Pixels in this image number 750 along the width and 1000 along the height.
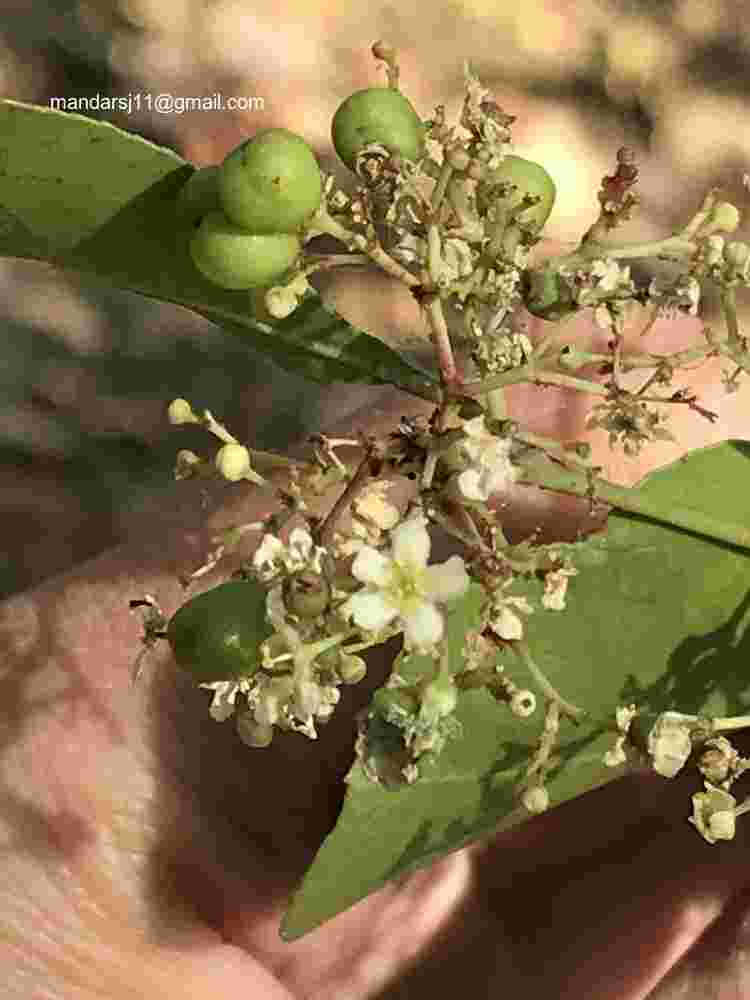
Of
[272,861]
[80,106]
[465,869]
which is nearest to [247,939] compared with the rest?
[272,861]

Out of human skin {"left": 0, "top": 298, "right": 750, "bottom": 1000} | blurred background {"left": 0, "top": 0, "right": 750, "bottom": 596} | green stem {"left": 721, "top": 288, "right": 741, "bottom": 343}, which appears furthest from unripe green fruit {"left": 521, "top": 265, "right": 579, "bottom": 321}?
blurred background {"left": 0, "top": 0, "right": 750, "bottom": 596}

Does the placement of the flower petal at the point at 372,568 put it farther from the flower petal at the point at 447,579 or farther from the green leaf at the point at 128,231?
the green leaf at the point at 128,231

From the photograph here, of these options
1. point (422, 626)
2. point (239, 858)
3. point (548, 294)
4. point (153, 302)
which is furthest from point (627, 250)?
point (153, 302)

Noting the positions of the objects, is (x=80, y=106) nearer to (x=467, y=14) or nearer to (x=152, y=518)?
(x=467, y=14)

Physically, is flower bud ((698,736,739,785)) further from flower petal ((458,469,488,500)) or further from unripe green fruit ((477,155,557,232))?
unripe green fruit ((477,155,557,232))

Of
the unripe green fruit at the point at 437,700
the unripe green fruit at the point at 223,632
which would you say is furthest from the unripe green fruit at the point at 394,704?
the unripe green fruit at the point at 223,632
